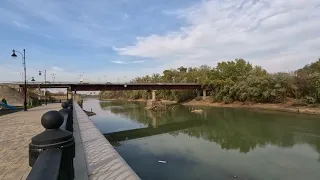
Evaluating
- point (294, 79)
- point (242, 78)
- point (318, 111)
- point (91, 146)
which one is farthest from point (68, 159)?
point (242, 78)

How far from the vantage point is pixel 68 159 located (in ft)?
8.44

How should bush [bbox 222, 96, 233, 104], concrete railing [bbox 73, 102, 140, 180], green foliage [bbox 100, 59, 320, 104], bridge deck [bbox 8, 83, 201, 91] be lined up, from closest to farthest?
1. concrete railing [bbox 73, 102, 140, 180]
2. green foliage [bbox 100, 59, 320, 104]
3. bridge deck [bbox 8, 83, 201, 91]
4. bush [bbox 222, 96, 233, 104]

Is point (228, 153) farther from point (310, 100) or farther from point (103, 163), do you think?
point (310, 100)

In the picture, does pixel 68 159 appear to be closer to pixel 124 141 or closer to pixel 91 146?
pixel 91 146

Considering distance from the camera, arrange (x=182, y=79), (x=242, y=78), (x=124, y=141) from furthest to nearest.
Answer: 1. (x=182, y=79)
2. (x=242, y=78)
3. (x=124, y=141)

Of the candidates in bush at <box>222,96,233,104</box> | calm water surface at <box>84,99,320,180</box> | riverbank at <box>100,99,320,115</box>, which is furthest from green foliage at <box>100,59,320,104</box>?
calm water surface at <box>84,99,320,180</box>

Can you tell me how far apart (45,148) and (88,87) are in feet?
181

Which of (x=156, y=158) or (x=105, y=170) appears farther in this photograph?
(x=156, y=158)

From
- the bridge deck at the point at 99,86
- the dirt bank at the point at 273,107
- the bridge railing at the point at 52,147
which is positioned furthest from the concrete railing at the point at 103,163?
the bridge deck at the point at 99,86

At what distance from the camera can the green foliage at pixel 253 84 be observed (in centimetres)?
4469

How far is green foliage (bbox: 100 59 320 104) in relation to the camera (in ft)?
147

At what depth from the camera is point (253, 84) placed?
52.3 metres

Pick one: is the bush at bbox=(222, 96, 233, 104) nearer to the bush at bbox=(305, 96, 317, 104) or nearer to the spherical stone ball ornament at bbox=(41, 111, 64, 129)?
the bush at bbox=(305, 96, 317, 104)

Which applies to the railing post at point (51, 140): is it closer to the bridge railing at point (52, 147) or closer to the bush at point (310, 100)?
the bridge railing at point (52, 147)
